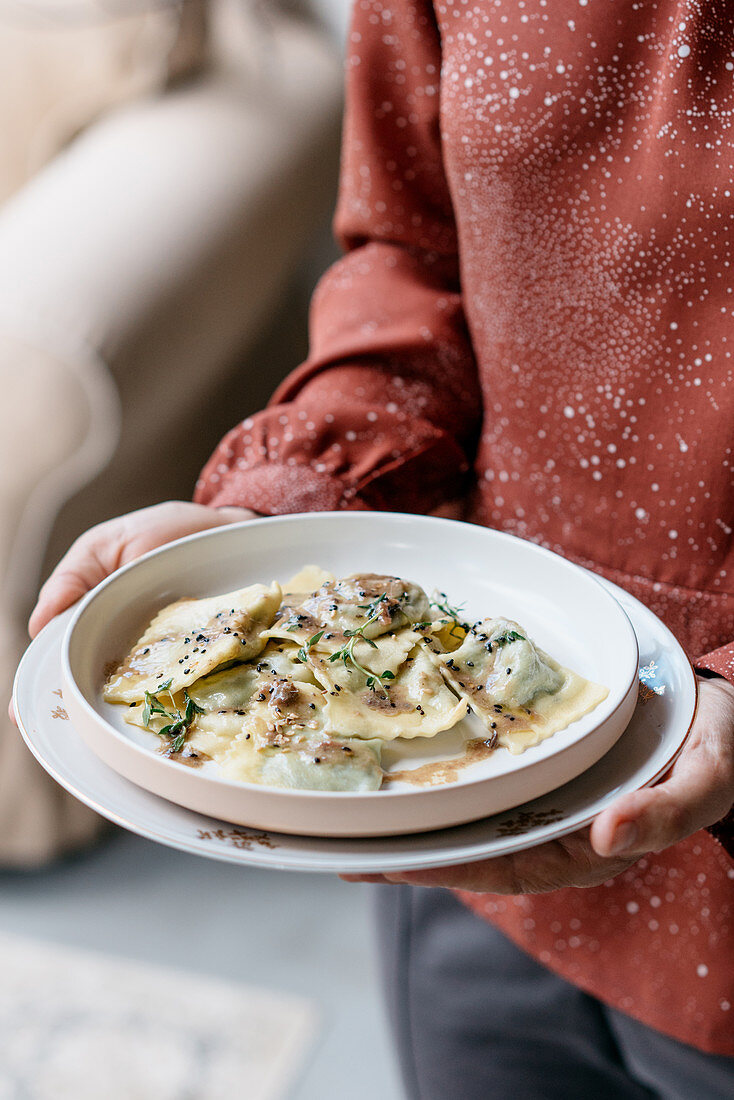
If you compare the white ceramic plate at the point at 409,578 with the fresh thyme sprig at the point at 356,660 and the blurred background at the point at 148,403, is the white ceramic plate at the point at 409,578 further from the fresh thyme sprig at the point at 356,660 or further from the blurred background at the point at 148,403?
the blurred background at the point at 148,403

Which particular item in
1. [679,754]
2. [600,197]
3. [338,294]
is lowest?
[679,754]

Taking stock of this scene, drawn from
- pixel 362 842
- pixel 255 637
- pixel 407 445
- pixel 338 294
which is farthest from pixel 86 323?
pixel 362 842

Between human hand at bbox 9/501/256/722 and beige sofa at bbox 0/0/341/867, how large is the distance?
50cm

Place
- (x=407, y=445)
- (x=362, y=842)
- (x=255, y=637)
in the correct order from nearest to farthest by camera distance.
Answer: (x=362, y=842) < (x=255, y=637) < (x=407, y=445)

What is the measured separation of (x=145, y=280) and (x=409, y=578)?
2.27 feet

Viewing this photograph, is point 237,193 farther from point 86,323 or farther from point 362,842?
point 362,842

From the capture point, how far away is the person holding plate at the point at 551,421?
607 millimetres

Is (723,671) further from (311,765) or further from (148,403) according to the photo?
(148,403)

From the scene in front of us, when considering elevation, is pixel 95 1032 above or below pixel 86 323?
below

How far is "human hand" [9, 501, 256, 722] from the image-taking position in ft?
2.27

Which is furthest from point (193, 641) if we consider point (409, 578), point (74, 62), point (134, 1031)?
point (74, 62)

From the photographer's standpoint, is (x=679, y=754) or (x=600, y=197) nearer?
(x=679, y=754)

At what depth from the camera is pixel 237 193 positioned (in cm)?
135

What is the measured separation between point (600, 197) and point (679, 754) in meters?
0.36
